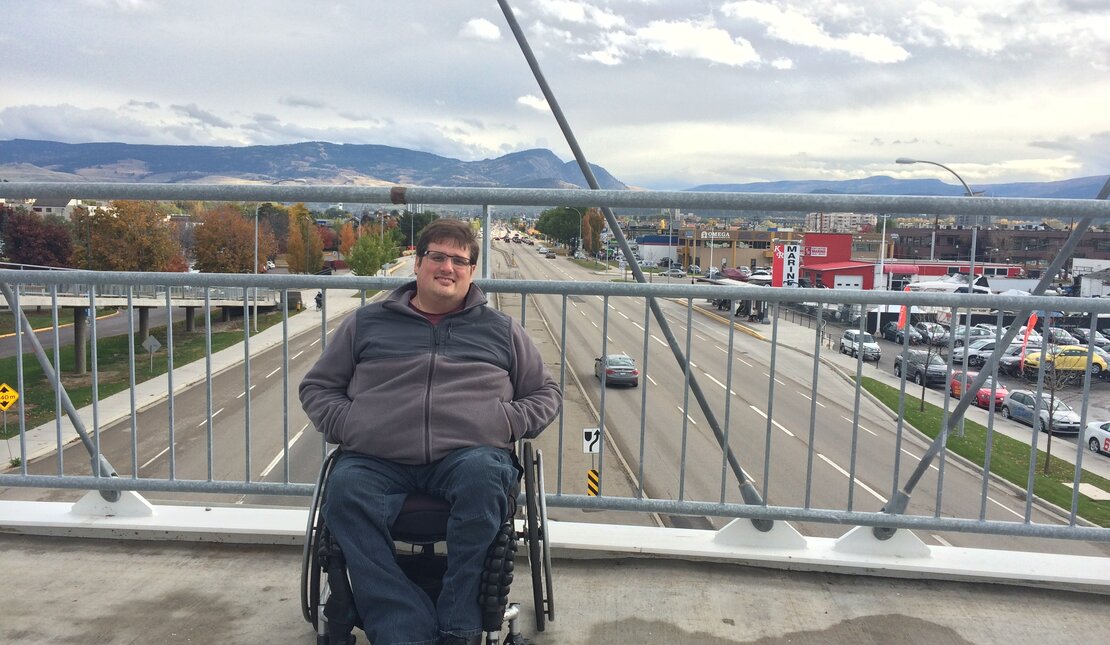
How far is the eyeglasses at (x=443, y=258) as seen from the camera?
2691 mm

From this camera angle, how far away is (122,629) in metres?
2.73

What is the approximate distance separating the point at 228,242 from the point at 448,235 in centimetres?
4998

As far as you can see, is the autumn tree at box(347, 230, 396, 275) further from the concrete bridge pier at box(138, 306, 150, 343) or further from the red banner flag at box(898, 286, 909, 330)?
the red banner flag at box(898, 286, 909, 330)

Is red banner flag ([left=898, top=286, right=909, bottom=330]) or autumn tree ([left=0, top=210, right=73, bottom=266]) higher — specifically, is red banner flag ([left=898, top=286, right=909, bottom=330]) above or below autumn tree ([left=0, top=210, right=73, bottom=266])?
above

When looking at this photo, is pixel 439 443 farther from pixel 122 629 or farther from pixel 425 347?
pixel 122 629

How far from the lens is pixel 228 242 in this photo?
4844 cm

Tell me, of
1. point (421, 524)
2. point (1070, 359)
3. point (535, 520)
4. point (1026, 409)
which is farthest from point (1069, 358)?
point (421, 524)

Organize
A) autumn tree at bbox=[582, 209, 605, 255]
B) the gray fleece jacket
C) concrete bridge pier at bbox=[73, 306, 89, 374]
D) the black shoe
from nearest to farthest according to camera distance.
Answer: the black shoe
the gray fleece jacket
autumn tree at bbox=[582, 209, 605, 255]
concrete bridge pier at bbox=[73, 306, 89, 374]

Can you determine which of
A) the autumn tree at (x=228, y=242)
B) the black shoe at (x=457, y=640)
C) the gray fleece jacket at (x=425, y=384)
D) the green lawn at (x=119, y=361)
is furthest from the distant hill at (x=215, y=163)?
the autumn tree at (x=228, y=242)

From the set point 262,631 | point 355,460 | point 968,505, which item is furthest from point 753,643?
point 968,505

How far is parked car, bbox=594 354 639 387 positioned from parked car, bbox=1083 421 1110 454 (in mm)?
15105

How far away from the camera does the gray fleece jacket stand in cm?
250

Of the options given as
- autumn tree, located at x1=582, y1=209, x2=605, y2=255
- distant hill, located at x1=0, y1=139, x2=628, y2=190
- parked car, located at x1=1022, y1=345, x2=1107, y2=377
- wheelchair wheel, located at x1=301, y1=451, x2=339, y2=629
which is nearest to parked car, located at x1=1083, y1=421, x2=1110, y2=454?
parked car, located at x1=1022, y1=345, x2=1107, y2=377

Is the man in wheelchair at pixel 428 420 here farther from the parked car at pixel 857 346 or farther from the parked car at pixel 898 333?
the parked car at pixel 898 333
